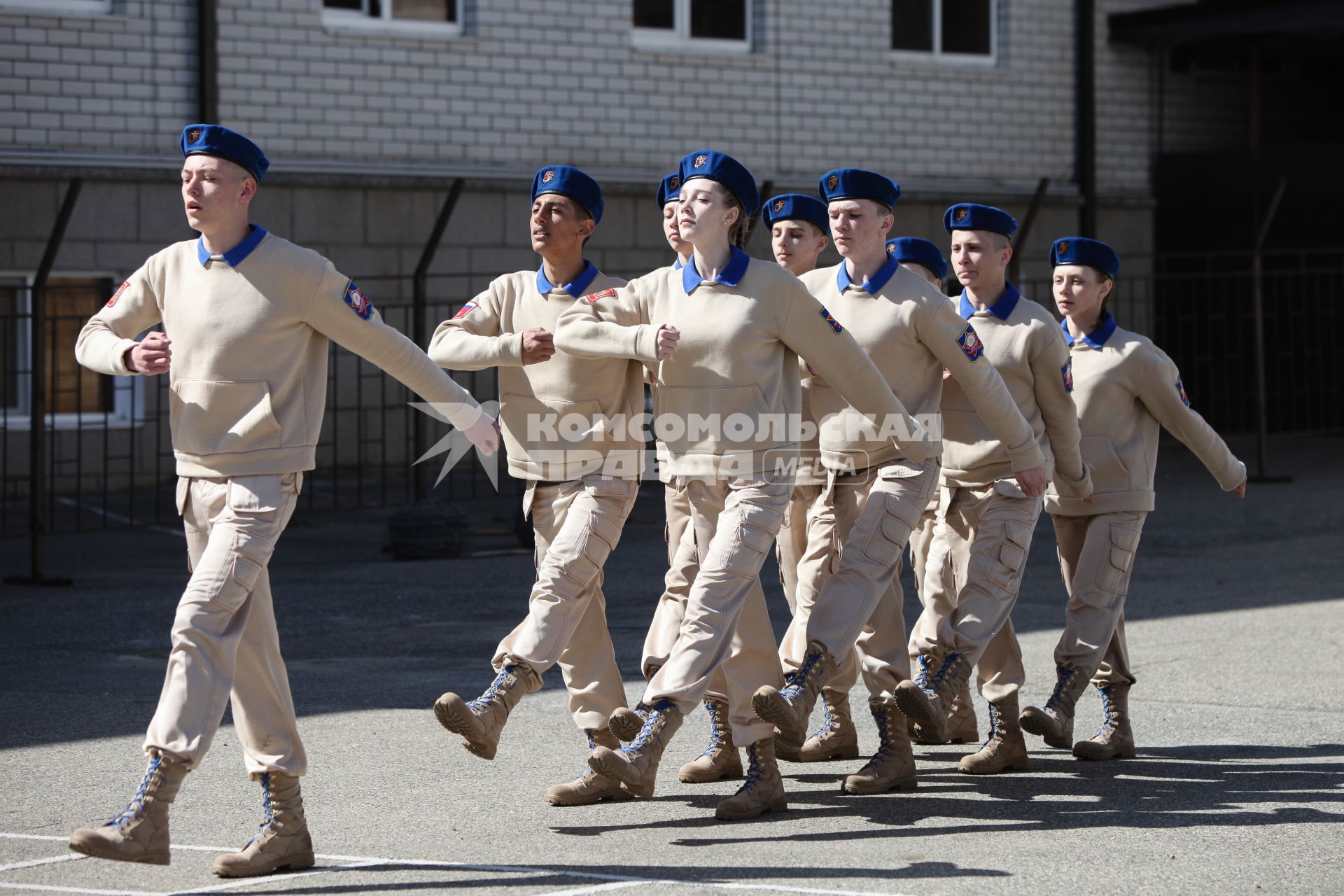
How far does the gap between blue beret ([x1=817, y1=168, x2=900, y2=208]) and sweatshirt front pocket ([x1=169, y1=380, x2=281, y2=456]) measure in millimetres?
2076

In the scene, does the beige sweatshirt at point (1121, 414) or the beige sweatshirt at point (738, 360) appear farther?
the beige sweatshirt at point (1121, 414)

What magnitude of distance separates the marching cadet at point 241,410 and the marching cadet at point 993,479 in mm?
2248

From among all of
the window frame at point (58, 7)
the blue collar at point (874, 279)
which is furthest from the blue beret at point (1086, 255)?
the window frame at point (58, 7)

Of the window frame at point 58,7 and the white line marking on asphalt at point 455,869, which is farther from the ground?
the window frame at point 58,7

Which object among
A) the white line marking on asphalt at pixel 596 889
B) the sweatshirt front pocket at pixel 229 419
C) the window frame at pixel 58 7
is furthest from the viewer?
the window frame at pixel 58 7

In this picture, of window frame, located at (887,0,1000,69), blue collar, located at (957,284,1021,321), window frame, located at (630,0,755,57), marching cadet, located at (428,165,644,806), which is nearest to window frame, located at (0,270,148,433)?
window frame, located at (630,0,755,57)

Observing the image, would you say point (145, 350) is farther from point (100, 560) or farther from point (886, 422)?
point (100, 560)

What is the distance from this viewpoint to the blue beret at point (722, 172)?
6133mm

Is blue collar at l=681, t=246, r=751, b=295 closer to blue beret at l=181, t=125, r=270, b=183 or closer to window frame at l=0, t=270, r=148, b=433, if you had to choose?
blue beret at l=181, t=125, r=270, b=183

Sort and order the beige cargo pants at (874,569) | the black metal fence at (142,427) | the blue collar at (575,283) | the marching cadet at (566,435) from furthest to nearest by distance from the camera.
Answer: the black metal fence at (142,427), the blue collar at (575,283), the beige cargo pants at (874,569), the marching cadet at (566,435)

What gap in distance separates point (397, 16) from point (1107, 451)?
11292 millimetres

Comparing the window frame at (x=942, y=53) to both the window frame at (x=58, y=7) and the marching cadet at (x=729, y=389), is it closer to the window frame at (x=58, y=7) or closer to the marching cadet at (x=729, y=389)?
the window frame at (x=58, y=7)

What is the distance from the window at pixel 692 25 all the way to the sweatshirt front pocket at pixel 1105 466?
11757mm

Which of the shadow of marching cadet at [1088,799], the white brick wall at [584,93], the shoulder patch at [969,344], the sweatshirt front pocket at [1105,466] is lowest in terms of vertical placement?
the shadow of marching cadet at [1088,799]
